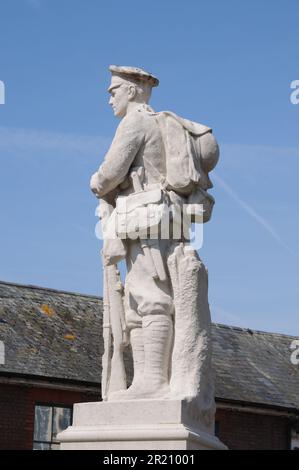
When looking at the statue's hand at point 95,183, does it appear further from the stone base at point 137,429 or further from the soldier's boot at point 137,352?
the stone base at point 137,429

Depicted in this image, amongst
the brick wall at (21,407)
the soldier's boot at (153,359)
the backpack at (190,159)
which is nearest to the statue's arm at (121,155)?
the backpack at (190,159)

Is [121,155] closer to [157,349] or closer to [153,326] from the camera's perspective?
[153,326]

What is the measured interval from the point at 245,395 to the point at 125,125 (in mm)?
18111

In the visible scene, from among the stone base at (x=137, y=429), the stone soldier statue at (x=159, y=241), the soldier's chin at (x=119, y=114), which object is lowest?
the stone base at (x=137, y=429)

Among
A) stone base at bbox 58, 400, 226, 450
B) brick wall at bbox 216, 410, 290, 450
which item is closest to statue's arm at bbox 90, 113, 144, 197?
stone base at bbox 58, 400, 226, 450

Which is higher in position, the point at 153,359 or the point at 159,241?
the point at 159,241

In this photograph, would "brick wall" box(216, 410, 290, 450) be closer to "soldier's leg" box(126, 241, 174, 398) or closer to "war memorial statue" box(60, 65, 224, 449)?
"war memorial statue" box(60, 65, 224, 449)

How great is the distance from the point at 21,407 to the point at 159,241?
16.0 meters

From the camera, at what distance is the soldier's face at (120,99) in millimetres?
11742

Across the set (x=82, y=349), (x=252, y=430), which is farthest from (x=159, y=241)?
(x=252, y=430)

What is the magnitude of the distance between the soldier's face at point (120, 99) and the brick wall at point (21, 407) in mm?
15232

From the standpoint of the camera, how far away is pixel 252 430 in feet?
96.4

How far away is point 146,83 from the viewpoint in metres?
11.8

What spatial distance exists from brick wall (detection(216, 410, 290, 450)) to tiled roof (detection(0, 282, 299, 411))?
0.56 metres
